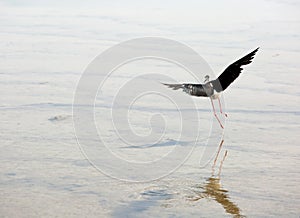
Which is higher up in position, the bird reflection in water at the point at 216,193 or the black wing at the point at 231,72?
the black wing at the point at 231,72

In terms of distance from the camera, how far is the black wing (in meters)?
7.17

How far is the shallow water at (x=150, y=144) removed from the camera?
5328mm

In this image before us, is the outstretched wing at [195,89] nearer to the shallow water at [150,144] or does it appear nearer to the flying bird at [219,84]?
the flying bird at [219,84]

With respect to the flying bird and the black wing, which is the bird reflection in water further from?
the black wing

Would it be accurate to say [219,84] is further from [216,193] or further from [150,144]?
[216,193]

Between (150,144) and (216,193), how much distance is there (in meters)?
1.71

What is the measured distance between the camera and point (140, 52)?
12.8 metres

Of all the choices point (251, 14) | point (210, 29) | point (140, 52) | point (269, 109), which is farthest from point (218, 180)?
point (251, 14)

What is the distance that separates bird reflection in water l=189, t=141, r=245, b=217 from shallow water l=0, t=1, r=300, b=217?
0.01m

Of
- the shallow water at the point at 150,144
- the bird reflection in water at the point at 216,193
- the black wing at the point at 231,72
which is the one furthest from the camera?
the black wing at the point at 231,72

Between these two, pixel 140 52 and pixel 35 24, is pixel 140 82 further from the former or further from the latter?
pixel 35 24

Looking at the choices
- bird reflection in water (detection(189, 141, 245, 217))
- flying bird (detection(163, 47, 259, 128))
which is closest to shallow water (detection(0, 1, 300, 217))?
bird reflection in water (detection(189, 141, 245, 217))

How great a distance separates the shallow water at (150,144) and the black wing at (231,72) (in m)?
0.65

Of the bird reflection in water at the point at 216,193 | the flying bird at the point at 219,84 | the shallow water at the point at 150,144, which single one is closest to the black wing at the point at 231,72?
the flying bird at the point at 219,84
